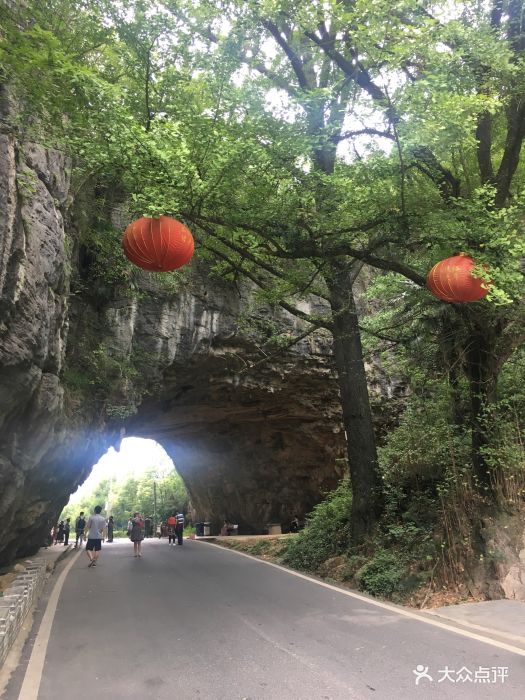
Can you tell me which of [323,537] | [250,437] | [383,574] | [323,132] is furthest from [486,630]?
[250,437]

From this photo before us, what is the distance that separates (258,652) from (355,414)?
19.1 ft

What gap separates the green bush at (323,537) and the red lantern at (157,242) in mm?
6812

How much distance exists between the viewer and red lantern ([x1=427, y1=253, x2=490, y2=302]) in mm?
5379

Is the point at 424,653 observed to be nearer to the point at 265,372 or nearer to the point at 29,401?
the point at 29,401

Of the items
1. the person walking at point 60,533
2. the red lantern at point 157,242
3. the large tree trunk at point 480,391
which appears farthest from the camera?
the person walking at point 60,533

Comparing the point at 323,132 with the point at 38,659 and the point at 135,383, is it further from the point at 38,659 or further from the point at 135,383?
the point at 135,383

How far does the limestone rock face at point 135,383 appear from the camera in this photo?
576 cm

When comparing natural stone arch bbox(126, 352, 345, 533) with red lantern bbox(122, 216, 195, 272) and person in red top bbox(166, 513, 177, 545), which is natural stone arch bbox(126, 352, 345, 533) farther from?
red lantern bbox(122, 216, 195, 272)

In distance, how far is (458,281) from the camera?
5383 millimetres

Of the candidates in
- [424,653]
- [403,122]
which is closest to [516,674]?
[424,653]

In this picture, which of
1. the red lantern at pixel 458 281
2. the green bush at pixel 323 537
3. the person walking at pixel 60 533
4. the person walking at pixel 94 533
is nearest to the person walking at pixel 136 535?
the person walking at pixel 94 533

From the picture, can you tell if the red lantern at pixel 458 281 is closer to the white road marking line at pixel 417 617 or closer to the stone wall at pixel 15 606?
the white road marking line at pixel 417 617

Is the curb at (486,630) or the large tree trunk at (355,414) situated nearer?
the curb at (486,630)

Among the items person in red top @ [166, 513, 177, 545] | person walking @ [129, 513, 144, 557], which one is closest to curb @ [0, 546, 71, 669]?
person walking @ [129, 513, 144, 557]
